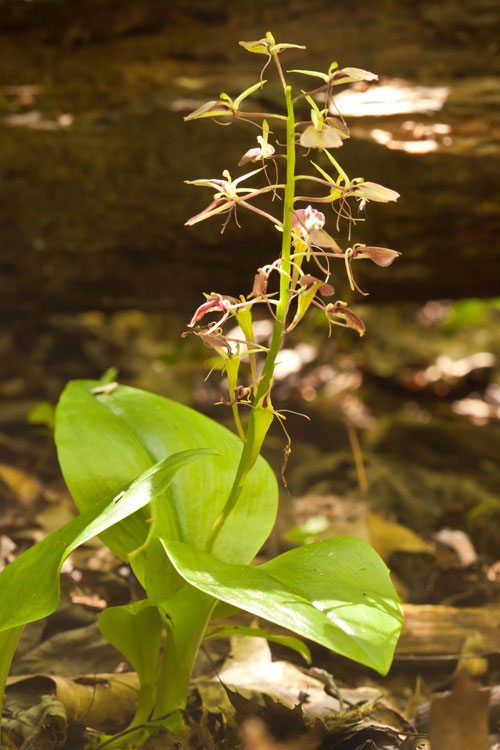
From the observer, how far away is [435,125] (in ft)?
5.73

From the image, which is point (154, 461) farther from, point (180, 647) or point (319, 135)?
point (319, 135)

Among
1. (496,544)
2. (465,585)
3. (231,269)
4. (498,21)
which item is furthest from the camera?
(231,269)

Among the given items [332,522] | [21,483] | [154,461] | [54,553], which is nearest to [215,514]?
[154,461]

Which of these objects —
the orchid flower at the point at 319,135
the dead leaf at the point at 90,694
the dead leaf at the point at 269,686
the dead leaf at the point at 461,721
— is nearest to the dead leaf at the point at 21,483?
the dead leaf at the point at 90,694

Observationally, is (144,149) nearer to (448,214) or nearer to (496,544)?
(448,214)

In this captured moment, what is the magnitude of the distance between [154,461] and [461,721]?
1.95ft

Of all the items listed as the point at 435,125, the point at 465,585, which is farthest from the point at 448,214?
the point at 465,585

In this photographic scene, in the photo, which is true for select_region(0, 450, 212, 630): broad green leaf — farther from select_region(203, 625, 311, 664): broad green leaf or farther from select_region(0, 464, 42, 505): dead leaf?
select_region(0, 464, 42, 505): dead leaf

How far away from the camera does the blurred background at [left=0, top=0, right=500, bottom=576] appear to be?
5.80ft

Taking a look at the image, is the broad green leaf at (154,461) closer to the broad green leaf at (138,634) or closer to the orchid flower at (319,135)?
the broad green leaf at (138,634)

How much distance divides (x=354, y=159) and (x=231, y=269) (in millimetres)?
521

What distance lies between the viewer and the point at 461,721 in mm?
Answer: 954

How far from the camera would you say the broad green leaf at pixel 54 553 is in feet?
2.66

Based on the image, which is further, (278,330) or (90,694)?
(90,694)
